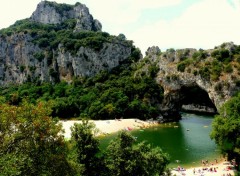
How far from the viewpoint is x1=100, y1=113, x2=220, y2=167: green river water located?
61112mm

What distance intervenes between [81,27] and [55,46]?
24.4m

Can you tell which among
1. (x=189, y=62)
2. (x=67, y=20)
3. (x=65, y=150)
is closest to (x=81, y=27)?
(x=67, y=20)

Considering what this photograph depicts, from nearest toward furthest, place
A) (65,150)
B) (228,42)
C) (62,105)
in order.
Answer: (65,150), (228,42), (62,105)

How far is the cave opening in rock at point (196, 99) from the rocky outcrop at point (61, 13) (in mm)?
69764

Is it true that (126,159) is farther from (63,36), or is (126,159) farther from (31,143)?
(63,36)

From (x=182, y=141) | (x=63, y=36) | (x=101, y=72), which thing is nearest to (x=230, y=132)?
(x=182, y=141)

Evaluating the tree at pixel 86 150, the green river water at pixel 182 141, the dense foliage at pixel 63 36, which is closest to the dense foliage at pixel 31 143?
the tree at pixel 86 150

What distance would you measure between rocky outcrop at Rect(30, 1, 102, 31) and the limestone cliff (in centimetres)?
6487

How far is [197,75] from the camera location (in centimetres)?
10088

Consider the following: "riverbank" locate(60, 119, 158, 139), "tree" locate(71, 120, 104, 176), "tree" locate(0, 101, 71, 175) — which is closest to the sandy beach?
"riverbank" locate(60, 119, 158, 139)

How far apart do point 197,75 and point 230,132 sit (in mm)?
53171

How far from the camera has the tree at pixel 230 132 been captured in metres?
Result: 48.7

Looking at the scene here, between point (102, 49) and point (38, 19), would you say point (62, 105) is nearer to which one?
point (102, 49)

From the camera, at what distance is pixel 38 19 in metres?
186
